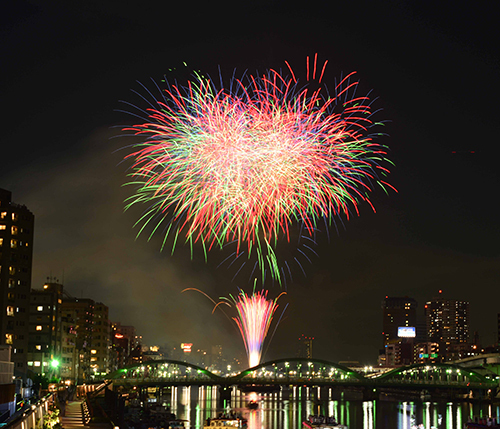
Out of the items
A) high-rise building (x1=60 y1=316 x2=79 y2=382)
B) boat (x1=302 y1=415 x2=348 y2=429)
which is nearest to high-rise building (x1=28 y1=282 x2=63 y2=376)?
high-rise building (x1=60 y1=316 x2=79 y2=382)

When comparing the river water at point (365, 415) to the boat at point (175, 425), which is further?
the river water at point (365, 415)

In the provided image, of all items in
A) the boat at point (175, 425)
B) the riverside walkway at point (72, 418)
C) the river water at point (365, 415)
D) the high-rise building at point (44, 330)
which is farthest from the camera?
the high-rise building at point (44, 330)

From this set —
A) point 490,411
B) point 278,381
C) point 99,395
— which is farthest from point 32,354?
point 490,411

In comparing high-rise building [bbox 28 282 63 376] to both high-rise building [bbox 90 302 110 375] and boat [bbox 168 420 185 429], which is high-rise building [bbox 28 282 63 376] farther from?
high-rise building [bbox 90 302 110 375]

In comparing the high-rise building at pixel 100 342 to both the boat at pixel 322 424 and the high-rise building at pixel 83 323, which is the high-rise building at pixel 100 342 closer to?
the high-rise building at pixel 83 323

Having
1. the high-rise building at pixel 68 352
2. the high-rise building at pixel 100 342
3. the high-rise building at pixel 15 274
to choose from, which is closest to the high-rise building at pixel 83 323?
the high-rise building at pixel 100 342

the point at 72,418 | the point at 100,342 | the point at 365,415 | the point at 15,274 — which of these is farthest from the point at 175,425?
the point at 100,342

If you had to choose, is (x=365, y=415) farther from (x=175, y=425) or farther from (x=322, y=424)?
(x=175, y=425)
